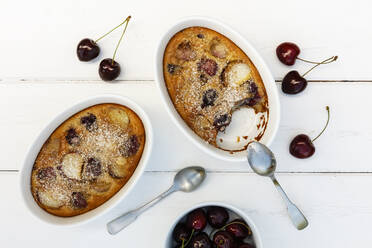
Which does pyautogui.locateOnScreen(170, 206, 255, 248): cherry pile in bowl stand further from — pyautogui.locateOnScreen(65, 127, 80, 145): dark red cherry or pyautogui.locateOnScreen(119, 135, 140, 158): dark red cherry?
pyautogui.locateOnScreen(65, 127, 80, 145): dark red cherry

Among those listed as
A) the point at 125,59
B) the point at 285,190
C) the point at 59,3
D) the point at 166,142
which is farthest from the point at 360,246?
the point at 59,3

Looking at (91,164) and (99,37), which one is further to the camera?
(99,37)

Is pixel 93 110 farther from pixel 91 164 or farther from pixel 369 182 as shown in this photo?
pixel 369 182

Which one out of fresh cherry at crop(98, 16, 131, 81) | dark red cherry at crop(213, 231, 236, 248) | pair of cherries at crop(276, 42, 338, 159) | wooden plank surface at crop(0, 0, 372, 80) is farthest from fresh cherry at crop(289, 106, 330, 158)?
fresh cherry at crop(98, 16, 131, 81)

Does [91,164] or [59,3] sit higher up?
[59,3]

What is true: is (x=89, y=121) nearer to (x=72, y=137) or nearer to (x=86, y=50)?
(x=72, y=137)

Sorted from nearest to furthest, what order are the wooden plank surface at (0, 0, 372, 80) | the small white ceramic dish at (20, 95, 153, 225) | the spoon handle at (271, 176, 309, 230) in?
the small white ceramic dish at (20, 95, 153, 225) → the spoon handle at (271, 176, 309, 230) → the wooden plank surface at (0, 0, 372, 80)

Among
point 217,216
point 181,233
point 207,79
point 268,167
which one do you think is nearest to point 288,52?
point 207,79
